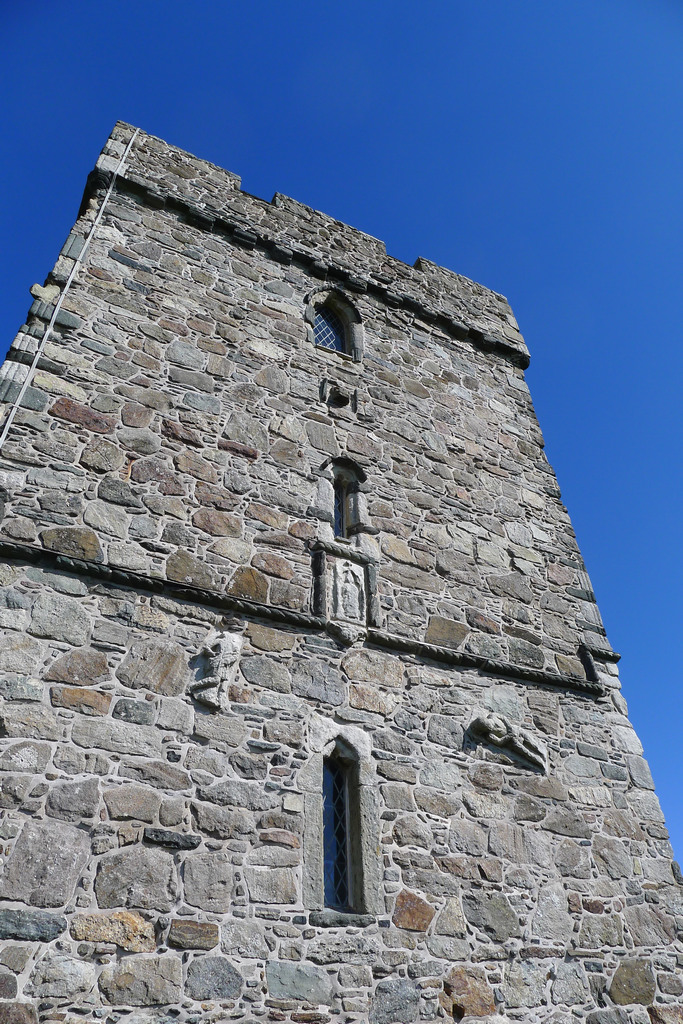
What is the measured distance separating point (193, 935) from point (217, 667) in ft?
5.05

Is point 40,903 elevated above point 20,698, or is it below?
below

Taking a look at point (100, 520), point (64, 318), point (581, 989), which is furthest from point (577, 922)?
point (64, 318)

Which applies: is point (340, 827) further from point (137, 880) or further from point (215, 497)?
point (215, 497)

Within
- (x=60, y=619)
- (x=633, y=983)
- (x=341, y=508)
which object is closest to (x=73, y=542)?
(x=60, y=619)

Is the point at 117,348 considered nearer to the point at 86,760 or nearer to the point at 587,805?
the point at 86,760

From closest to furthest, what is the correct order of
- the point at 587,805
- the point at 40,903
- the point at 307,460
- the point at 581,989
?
the point at 40,903 → the point at 581,989 → the point at 587,805 → the point at 307,460

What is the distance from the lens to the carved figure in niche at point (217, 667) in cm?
455

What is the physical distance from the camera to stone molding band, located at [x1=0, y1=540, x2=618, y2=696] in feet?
15.0

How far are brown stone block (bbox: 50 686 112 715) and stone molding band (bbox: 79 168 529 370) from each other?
5.19 m

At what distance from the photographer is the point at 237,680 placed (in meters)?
4.76

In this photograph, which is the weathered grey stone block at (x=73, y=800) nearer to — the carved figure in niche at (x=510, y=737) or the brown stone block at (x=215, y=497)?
the brown stone block at (x=215, y=497)

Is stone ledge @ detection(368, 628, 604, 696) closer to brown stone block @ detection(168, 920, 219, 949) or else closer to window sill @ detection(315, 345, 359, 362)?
brown stone block @ detection(168, 920, 219, 949)

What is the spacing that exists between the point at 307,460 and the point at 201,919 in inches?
145

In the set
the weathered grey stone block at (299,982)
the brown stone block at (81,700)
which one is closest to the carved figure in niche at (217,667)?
the brown stone block at (81,700)
